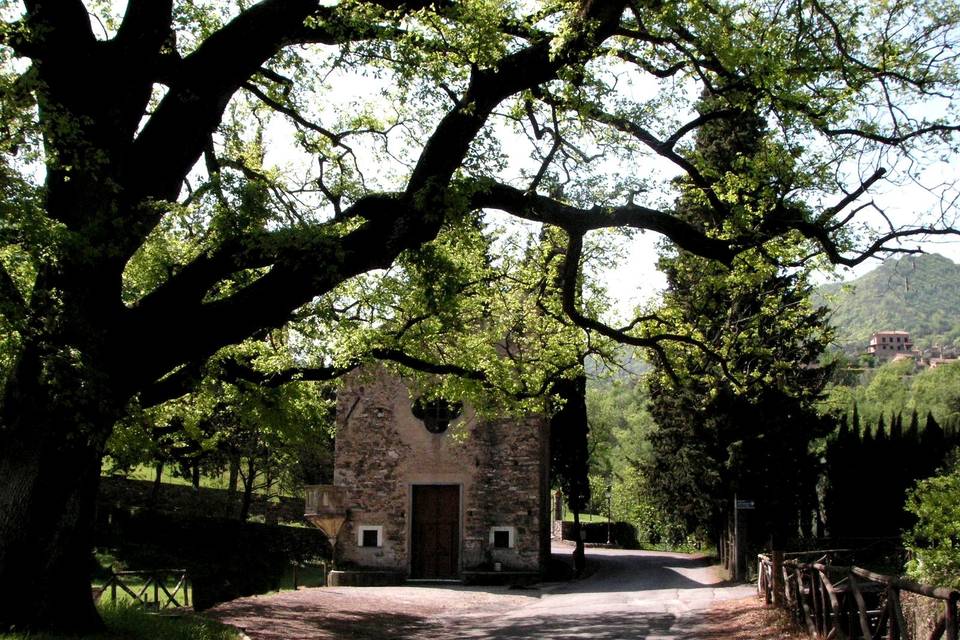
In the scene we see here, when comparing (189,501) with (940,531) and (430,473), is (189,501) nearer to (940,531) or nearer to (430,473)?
(430,473)

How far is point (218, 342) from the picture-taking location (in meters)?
8.93

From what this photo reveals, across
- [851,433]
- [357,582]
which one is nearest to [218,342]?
[357,582]

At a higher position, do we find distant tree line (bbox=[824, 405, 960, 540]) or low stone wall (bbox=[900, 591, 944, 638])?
distant tree line (bbox=[824, 405, 960, 540])

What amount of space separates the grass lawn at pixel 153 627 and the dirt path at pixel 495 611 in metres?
0.93

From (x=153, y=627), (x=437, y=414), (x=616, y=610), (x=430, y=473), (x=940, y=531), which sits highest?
(x=437, y=414)

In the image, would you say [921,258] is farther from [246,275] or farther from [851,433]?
[851,433]

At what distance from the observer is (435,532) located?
26922 mm

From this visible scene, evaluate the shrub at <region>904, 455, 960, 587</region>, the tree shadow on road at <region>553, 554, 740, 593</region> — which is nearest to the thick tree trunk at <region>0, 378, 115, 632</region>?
the shrub at <region>904, 455, 960, 587</region>

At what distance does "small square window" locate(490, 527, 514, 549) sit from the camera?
26.3m

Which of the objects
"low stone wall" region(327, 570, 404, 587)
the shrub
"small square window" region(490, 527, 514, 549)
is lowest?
"low stone wall" region(327, 570, 404, 587)

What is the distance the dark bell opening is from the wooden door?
72.5 inches

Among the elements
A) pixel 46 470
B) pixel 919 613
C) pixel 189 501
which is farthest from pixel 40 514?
pixel 189 501

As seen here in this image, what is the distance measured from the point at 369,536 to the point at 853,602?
723 inches

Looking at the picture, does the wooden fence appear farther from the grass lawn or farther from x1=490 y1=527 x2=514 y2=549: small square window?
x1=490 y1=527 x2=514 y2=549: small square window
